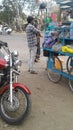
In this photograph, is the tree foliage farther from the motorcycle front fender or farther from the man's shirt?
the motorcycle front fender

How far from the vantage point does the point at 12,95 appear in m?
4.67

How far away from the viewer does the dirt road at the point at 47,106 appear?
183 inches

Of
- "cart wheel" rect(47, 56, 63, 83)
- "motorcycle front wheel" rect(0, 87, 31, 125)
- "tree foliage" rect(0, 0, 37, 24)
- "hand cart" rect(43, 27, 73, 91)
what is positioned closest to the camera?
"motorcycle front wheel" rect(0, 87, 31, 125)

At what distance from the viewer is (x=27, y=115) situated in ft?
15.4

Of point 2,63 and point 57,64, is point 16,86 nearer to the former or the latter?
point 2,63

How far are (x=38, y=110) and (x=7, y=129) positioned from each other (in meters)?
0.92

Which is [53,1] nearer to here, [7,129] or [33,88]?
[33,88]

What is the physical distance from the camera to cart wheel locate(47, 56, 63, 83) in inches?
282

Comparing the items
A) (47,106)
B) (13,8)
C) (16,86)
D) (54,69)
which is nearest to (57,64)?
(54,69)

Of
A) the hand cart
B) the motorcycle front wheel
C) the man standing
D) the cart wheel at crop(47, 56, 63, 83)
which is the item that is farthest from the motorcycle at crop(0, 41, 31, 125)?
the man standing

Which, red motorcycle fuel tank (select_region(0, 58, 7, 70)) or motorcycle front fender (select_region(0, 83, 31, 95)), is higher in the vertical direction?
red motorcycle fuel tank (select_region(0, 58, 7, 70))

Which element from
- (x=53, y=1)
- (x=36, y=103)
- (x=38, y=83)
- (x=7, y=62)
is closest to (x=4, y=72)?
(x=7, y=62)

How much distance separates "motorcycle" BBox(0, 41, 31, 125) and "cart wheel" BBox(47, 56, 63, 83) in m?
2.40

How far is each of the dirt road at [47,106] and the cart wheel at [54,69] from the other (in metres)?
0.13
